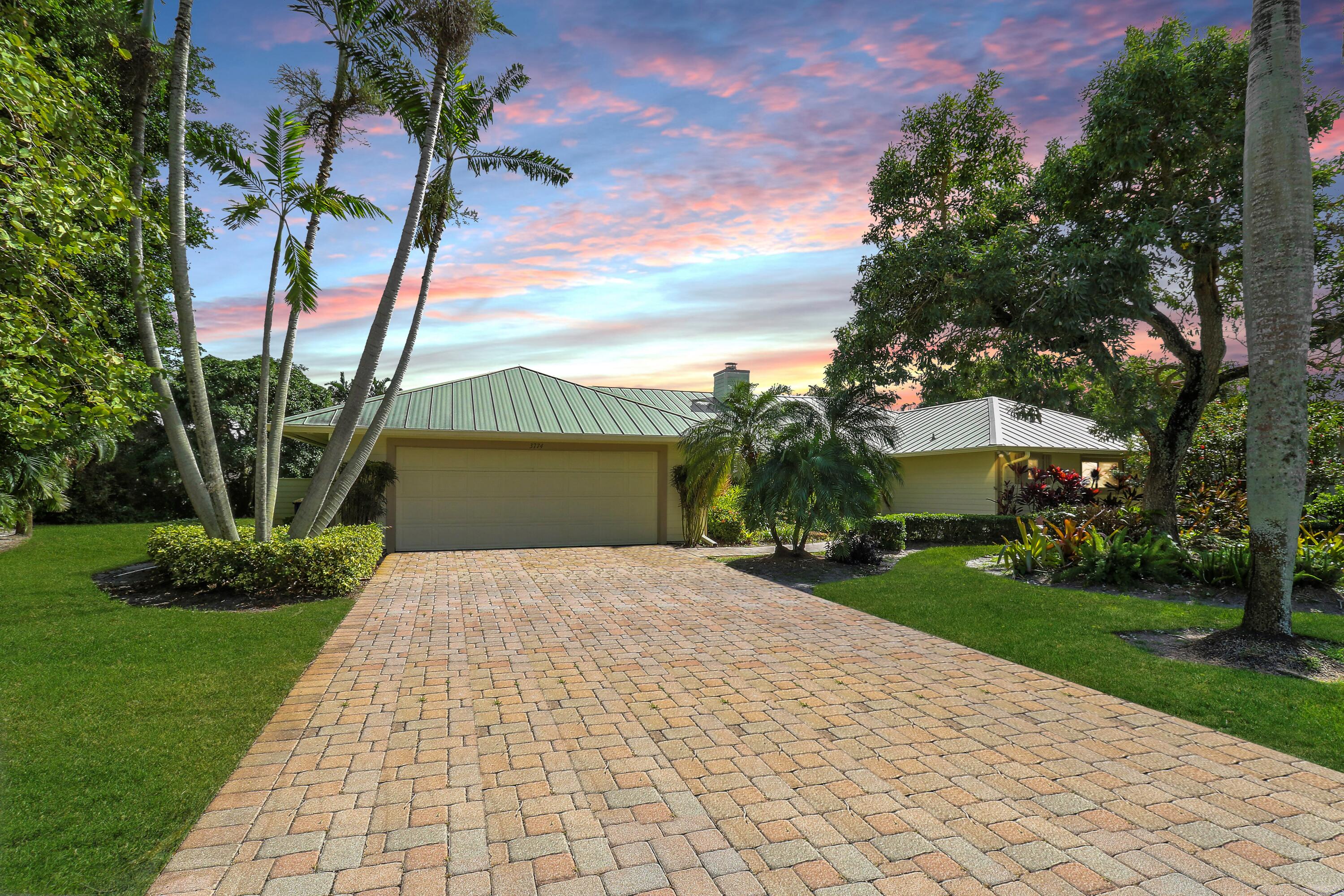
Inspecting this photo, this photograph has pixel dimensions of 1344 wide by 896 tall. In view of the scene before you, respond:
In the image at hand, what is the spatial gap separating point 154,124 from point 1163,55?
16165 mm

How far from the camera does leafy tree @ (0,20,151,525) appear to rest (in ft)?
15.0

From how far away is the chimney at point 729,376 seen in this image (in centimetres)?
1875

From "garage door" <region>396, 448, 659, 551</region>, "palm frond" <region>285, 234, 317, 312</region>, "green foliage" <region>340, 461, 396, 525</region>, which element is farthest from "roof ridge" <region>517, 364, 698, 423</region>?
"palm frond" <region>285, 234, 317, 312</region>

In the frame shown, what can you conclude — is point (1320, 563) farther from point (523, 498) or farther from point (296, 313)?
point (296, 313)

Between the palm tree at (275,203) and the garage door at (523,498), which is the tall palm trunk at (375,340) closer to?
the palm tree at (275,203)

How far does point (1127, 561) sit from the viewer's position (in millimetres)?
9531

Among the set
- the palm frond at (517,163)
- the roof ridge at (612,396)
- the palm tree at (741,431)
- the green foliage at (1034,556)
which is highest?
the palm frond at (517,163)

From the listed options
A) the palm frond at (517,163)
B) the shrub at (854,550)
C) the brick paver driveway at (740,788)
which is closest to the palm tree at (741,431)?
the shrub at (854,550)

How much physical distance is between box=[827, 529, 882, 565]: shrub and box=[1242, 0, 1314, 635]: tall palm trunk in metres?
5.72

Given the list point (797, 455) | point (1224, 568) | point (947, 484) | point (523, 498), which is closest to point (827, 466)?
point (797, 455)

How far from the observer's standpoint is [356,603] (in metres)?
8.67

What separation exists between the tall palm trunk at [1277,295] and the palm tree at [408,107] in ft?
29.9

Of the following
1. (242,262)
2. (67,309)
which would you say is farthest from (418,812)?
(242,262)

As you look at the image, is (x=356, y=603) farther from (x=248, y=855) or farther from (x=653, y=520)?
(x=653, y=520)
